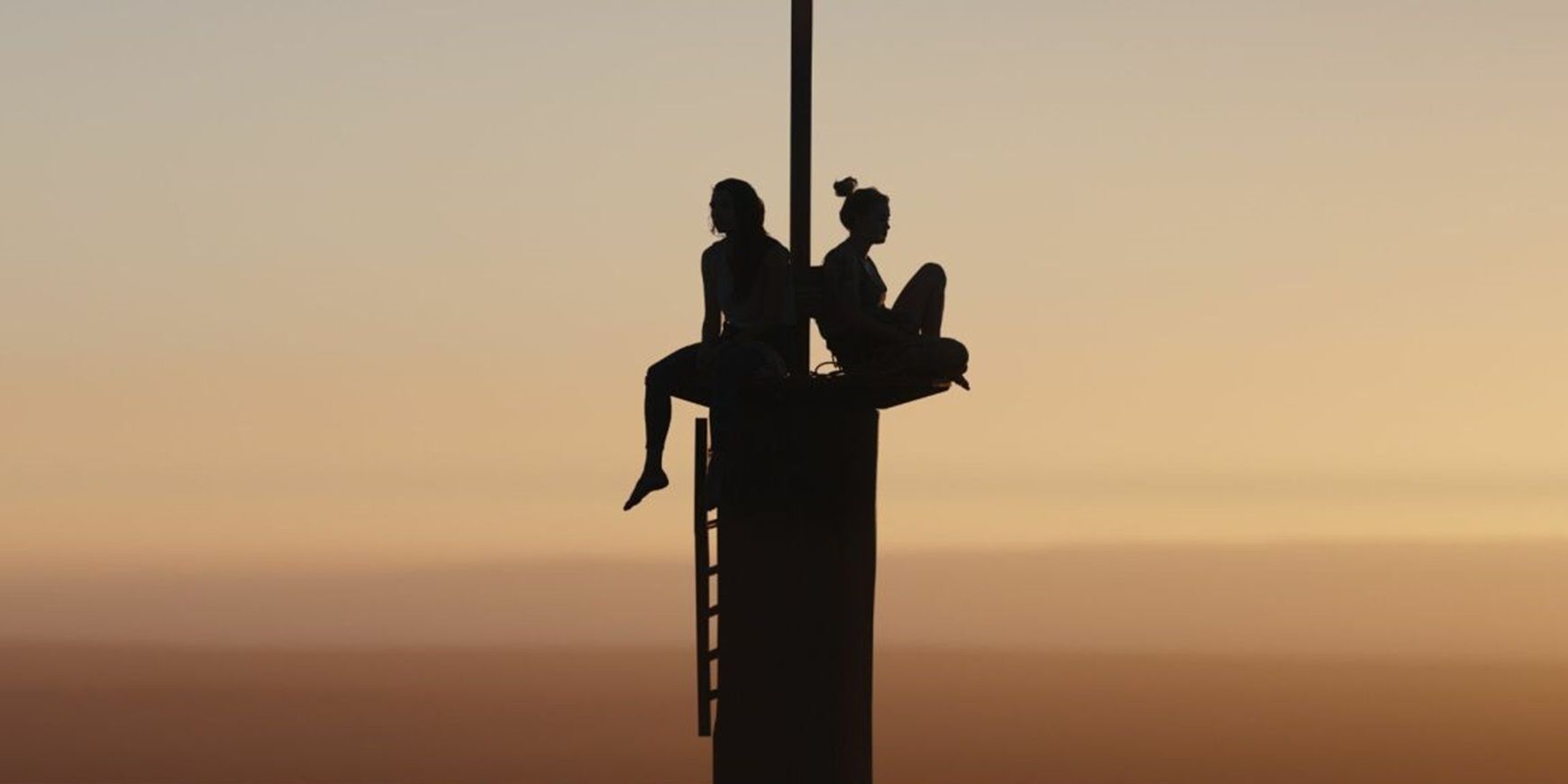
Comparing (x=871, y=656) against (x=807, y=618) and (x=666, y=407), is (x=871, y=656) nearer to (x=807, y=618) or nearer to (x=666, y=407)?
(x=807, y=618)

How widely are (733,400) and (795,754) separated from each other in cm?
280

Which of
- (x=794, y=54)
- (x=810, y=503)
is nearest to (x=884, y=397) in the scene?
(x=810, y=503)

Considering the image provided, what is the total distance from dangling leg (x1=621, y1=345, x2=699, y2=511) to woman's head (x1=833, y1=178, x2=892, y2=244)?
1591 mm

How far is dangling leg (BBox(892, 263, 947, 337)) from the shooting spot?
81.9ft

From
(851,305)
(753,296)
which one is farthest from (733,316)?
(851,305)

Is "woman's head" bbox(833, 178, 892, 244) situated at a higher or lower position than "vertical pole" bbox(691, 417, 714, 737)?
higher

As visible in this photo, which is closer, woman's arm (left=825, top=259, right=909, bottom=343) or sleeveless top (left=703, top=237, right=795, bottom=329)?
sleeveless top (left=703, top=237, right=795, bottom=329)

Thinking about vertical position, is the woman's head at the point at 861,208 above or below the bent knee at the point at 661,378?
above

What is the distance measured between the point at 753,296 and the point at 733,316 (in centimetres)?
23

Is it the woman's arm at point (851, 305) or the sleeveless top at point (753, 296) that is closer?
the sleeveless top at point (753, 296)

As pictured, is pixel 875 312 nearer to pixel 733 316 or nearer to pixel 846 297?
pixel 846 297

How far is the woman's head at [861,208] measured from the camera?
24.9 m

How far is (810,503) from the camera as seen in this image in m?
24.6

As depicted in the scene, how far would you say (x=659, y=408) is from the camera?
81.7 ft
